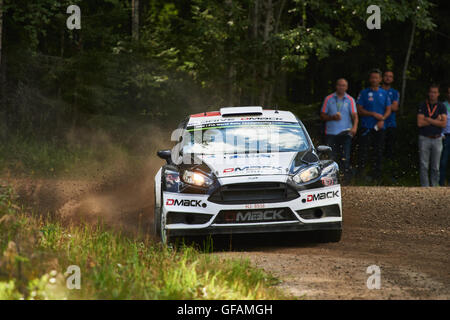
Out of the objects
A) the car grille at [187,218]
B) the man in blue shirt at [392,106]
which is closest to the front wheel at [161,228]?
the car grille at [187,218]

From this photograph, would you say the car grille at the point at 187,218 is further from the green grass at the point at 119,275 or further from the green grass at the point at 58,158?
the green grass at the point at 58,158

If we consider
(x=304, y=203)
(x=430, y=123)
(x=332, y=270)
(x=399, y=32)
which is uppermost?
(x=399, y=32)

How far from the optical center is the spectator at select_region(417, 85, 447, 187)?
15289mm

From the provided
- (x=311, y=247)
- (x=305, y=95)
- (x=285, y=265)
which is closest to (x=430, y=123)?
(x=311, y=247)

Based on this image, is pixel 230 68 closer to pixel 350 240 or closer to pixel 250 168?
pixel 350 240

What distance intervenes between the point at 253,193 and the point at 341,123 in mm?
7138

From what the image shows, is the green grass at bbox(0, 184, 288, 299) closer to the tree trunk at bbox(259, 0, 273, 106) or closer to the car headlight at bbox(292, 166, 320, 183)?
the car headlight at bbox(292, 166, 320, 183)

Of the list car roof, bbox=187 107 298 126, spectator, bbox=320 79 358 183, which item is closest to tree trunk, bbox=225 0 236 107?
spectator, bbox=320 79 358 183

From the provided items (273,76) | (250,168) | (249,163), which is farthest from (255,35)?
(250,168)

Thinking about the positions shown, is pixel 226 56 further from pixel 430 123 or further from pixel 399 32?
pixel 399 32

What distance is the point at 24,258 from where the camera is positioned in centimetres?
571

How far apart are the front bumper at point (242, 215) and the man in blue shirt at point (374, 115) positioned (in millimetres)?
7504

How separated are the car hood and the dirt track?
3.17 feet

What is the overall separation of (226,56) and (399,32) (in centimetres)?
860
